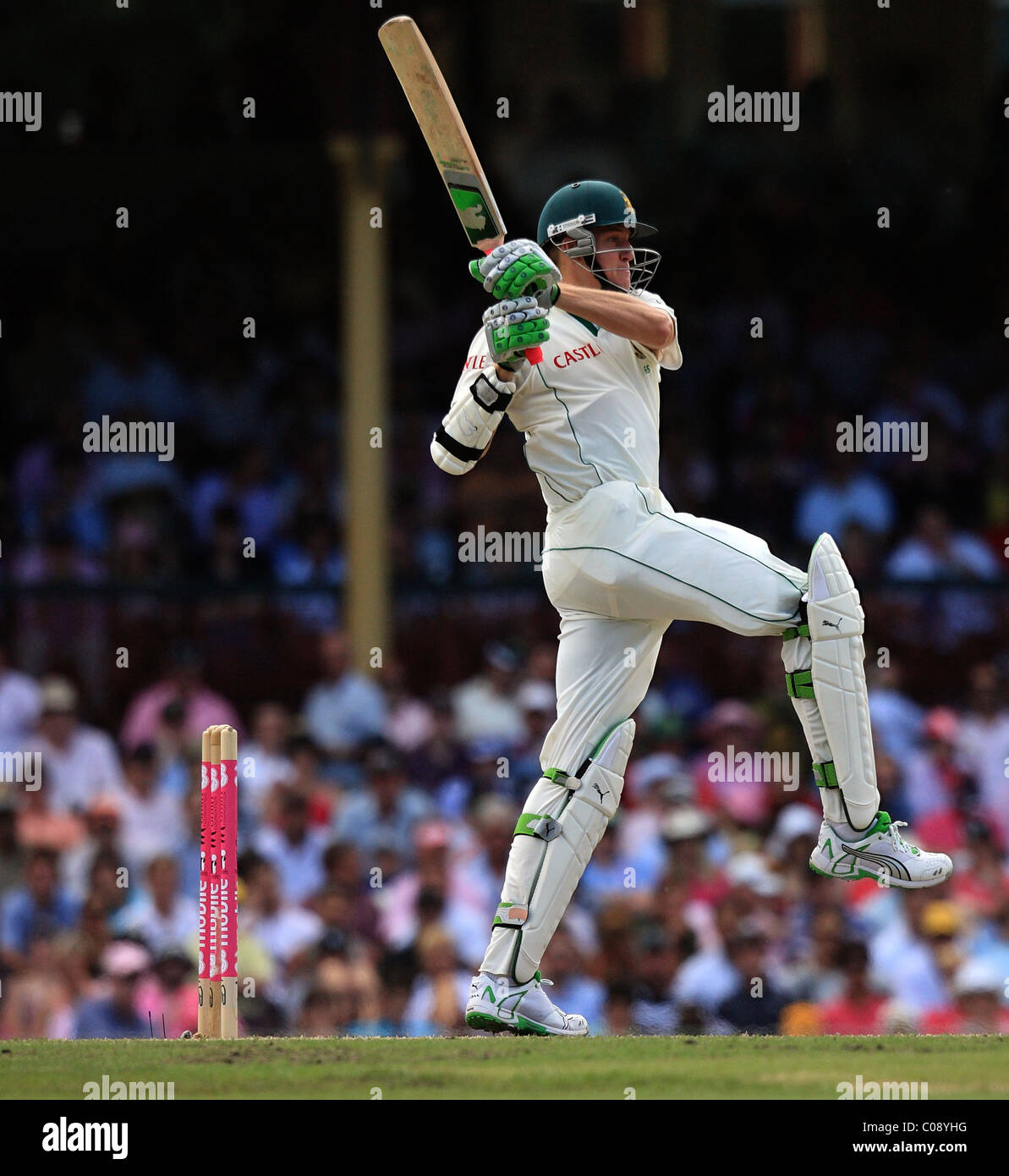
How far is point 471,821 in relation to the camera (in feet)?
31.4

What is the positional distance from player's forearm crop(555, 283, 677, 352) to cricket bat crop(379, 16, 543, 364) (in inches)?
13.3

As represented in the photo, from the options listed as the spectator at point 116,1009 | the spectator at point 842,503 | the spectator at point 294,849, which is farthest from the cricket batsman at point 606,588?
the spectator at point 842,503

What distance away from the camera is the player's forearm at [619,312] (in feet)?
18.0

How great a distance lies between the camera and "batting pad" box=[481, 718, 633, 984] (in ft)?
18.5

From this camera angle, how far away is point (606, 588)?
5578mm

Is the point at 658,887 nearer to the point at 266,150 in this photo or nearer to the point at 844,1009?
the point at 844,1009

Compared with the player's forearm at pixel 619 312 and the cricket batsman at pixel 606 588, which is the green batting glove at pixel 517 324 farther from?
the player's forearm at pixel 619 312

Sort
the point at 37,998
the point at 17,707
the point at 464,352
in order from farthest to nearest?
the point at 464,352, the point at 17,707, the point at 37,998

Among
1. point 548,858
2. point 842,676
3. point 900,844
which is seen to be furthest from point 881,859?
point 548,858

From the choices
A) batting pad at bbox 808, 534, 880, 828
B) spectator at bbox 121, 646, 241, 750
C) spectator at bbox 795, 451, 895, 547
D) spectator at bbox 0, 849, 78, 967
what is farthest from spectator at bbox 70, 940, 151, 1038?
spectator at bbox 795, 451, 895, 547

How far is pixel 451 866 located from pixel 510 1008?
350 cm

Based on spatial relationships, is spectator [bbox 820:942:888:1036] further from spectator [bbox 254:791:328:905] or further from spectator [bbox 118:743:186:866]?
spectator [bbox 118:743:186:866]

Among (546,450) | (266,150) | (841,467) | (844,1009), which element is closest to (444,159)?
(546,450)

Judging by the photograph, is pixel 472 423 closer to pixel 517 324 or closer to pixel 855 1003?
pixel 517 324
